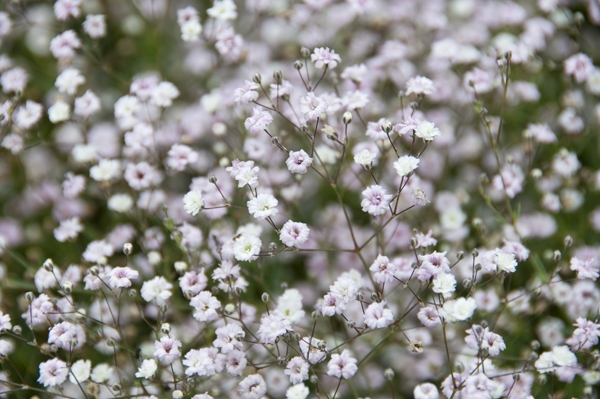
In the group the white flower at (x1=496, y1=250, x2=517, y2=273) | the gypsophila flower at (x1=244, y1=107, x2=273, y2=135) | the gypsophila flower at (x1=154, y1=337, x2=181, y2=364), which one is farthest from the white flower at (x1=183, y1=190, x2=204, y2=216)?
the white flower at (x1=496, y1=250, x2=517, y2=273)

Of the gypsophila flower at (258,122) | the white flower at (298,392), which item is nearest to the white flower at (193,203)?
the gypsophila flower at (258,122)

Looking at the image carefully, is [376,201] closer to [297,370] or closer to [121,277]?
[297,370]

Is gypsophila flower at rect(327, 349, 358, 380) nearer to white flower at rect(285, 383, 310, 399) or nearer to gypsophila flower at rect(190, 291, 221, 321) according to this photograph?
white flower at rect(285, 383, 310, 399)

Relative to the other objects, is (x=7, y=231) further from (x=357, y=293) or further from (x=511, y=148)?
(x=511, y=148)

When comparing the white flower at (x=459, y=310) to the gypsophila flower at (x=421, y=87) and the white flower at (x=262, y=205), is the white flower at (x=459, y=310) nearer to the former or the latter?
the white flower at (x=262, y=205)

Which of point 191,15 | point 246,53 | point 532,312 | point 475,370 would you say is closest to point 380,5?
point 246,53

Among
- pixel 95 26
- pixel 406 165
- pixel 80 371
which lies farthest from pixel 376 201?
pixel 95 26
